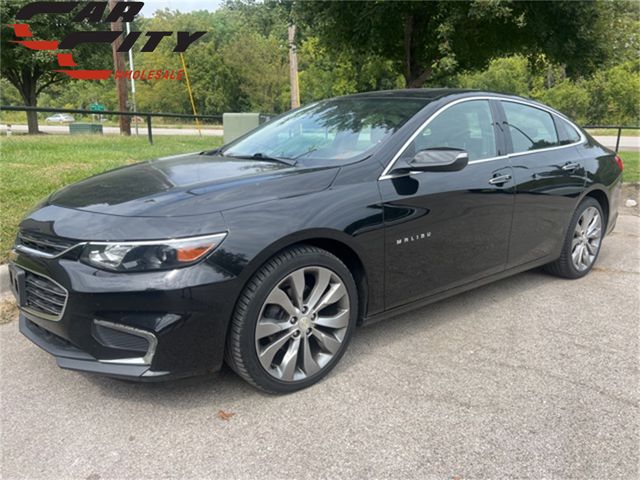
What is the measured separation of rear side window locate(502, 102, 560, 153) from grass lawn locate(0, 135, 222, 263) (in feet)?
13.5

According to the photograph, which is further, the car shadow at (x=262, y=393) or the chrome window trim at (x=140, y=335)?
the car shadow at (x=262, y=393)

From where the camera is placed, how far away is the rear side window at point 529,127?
4.07 metres

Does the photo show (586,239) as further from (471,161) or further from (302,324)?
(302,324)

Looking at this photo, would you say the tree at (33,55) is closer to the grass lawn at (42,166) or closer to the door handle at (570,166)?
the grass lawn at (42,166)

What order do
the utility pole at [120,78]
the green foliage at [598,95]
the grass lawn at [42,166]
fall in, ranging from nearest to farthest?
the grass lawn at [42,166]
the utility pole at [120,78]
the green foliage at [598,95]

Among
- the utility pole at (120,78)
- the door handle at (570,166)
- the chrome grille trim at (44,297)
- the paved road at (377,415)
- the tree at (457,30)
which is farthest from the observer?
the utility pole at (120,78)

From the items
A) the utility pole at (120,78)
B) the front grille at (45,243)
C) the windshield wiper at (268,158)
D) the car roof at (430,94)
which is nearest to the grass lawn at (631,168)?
the car roof at (430,94)

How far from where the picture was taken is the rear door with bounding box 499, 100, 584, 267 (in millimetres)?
3980

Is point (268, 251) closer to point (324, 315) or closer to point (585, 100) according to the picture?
point (324, 315)

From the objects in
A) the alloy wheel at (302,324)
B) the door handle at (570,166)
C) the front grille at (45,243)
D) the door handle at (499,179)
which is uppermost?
the door handle at (570,166)

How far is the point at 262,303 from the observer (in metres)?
2.65

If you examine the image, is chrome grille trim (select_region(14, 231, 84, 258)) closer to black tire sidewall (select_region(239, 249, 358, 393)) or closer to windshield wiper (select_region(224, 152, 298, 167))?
black tire sidewall (select_region(239, 249, 358, 393))

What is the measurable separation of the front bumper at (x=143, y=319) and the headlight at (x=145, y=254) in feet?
0.11

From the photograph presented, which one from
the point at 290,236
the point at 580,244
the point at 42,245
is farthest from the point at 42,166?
the point at 580,244
